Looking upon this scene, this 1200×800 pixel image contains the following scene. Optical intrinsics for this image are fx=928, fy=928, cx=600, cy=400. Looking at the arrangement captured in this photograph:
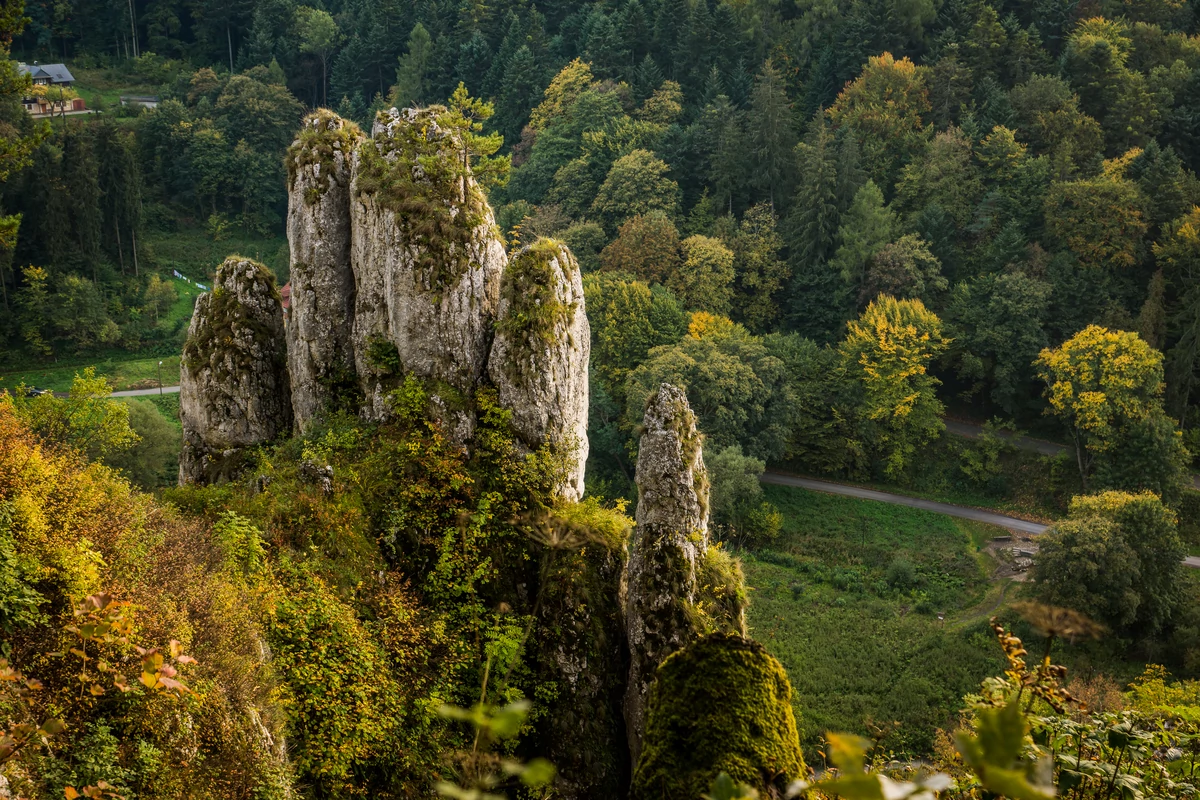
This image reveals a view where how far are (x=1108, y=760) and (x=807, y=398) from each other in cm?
4727

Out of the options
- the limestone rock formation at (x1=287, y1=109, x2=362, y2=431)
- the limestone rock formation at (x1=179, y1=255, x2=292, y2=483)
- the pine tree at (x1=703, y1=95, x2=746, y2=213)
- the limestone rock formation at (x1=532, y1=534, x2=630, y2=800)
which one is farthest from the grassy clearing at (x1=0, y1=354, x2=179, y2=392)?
the limestone rock formation at (x1=532, y1=534, x2=630, y2=800)

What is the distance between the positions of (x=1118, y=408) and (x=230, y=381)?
4267 cm

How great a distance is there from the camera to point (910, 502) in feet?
165

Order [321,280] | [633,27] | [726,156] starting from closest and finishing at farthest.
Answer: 1. [321,280]
2. [726,156]
3. [633,27]

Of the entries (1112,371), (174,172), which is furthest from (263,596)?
(174,172)

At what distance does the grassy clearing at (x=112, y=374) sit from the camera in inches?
2201

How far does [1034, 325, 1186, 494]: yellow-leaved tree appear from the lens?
4509 cm

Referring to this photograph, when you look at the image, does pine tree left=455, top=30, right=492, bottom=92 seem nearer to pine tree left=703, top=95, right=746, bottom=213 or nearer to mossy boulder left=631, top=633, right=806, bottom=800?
pine tree left=703, top=95, right=746, bottom=213

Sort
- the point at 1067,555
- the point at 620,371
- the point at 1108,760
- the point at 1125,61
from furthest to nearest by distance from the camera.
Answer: the point at 1125,61
the point at 620,371
the point at 1067,555
the point at 1108,760

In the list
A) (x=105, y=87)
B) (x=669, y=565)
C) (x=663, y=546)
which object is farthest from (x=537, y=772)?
(x=105, y=87)

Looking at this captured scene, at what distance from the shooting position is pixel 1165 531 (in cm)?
3619

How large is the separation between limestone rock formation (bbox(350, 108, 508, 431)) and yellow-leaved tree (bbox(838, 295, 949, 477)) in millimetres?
37014

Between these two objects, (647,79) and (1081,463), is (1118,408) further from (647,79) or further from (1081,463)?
(647,79)

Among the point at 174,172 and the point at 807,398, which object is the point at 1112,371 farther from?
the point at 174,172
